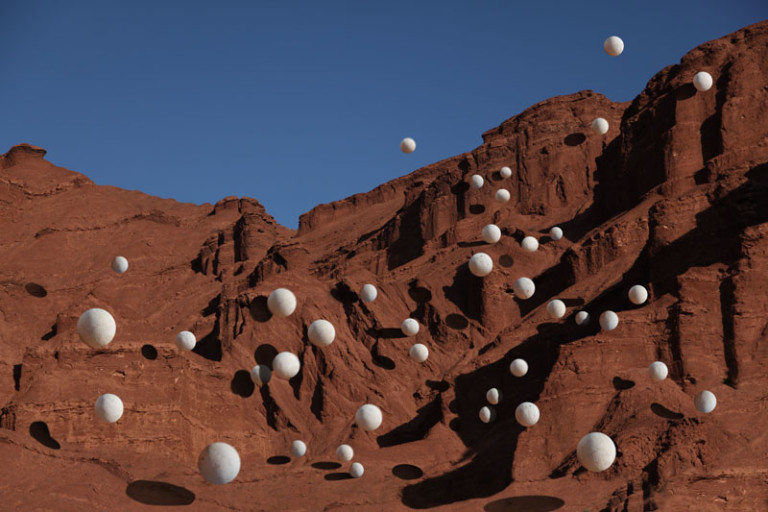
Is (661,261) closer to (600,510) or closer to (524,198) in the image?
(600,510)

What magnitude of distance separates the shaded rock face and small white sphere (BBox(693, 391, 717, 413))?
29.4 inches

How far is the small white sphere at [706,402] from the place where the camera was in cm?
2930

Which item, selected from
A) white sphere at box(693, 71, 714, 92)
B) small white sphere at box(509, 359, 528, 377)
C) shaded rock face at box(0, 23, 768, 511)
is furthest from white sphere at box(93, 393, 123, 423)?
white sphere at box(693, 71, 714, 92)

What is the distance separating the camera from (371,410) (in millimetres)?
30531

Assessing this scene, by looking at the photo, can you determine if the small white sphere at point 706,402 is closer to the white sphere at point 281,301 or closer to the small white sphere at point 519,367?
the small white sphere at point 519,367

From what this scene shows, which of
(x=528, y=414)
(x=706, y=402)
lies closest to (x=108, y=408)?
(x=528, y=414)

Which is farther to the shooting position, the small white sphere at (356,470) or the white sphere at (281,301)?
the small white sphere at (356,470)

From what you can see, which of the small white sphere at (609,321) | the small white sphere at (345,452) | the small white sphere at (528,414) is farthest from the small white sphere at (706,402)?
the small white sphere at (345,452)

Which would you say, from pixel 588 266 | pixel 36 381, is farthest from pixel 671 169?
pixel 36 381

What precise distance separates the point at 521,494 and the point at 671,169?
21.5 metres

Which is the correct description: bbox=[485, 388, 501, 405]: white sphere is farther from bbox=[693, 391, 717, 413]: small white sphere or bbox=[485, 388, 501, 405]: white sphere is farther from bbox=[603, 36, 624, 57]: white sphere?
bbox=[603, 36, 624, 57]: white sphere

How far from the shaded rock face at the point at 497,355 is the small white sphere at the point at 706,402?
748 mm

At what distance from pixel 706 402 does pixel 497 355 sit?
13634 mm

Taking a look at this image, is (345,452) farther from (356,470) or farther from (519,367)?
(519,367)
